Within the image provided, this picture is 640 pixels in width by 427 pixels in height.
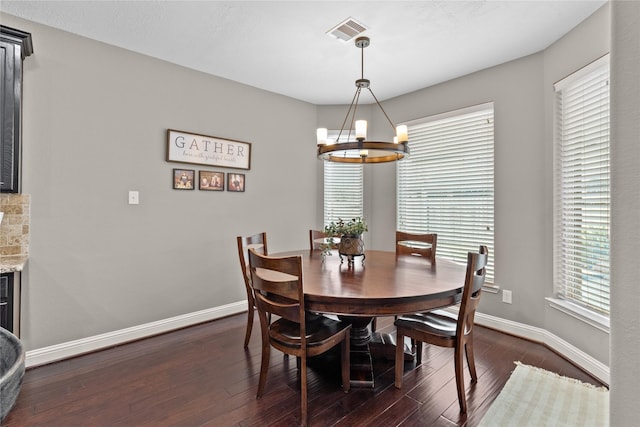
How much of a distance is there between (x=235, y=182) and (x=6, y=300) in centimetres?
210

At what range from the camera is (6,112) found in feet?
7.33

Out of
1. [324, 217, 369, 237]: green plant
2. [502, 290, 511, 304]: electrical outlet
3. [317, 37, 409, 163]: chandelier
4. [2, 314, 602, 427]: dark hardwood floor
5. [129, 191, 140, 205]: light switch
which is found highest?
[317, 37, 409, 163]: chandelier

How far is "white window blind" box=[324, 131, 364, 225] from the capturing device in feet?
14.5

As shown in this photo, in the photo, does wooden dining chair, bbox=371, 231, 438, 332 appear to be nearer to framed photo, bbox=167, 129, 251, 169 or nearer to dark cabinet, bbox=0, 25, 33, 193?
framed photo, bbox=167, 129, 251, 169

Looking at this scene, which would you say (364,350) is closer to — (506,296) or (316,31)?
(506,296)

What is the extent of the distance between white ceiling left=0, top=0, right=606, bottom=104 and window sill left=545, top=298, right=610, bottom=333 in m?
2.23

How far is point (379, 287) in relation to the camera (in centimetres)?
185

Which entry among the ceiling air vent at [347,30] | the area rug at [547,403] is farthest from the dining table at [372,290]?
the ceiling air vent at [347,30]

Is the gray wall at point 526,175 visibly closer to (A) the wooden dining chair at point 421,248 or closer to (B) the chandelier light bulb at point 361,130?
(A) the wooden dining chair at point 421,248

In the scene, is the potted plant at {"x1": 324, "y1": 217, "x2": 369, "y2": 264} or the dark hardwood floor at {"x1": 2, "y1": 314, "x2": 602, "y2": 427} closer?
the dark hardwood floor at {"x1": 2, "y1": 314, "x2": 602, "y2": 427}

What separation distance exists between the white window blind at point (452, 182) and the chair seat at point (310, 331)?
6.78 feet

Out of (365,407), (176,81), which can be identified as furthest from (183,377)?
(176,81)

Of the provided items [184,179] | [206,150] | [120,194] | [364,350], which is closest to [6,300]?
[120,194]

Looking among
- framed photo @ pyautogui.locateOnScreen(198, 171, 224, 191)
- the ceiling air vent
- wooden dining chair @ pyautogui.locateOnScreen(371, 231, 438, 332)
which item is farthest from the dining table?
the ceiling air vent
